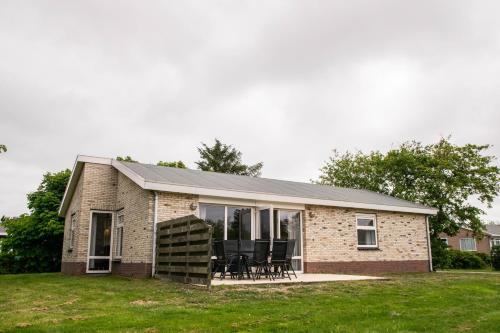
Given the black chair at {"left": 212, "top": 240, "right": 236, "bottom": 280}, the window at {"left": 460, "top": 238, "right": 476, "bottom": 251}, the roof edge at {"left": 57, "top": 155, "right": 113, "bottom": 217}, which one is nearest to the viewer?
the black chair at {"left": 212, "top": 240, "right": 236, "bottom": 280}

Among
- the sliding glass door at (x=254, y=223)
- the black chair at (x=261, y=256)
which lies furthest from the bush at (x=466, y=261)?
the black chair at (x=261, y=256)

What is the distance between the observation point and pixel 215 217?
12875 millimetres

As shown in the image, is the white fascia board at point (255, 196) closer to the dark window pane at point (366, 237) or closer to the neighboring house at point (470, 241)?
the dark window pane at point (366, 237)

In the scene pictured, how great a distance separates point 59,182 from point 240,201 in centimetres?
1551

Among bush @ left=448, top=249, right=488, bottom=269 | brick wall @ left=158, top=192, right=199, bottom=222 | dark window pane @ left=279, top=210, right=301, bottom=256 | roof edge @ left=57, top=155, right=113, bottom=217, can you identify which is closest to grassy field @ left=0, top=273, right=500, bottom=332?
brick wall @ left=158, top=192, right=199, bottom=222

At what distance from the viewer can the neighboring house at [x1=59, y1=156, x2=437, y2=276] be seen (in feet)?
40.8

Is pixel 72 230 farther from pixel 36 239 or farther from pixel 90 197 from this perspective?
pixel 36 239

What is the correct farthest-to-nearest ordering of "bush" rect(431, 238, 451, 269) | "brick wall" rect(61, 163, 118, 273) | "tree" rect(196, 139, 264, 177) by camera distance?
"tree" rect(196, 139, 264, 177) → "bush" rect(431, 238, 451, 269) → "brick wall" rect(61, 163, 118, 273)

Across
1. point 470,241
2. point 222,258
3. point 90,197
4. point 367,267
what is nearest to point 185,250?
point 222,258

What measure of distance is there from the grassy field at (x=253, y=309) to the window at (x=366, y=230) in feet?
22.8

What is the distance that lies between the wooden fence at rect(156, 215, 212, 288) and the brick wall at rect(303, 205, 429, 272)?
197 inches

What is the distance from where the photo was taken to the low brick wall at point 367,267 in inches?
572

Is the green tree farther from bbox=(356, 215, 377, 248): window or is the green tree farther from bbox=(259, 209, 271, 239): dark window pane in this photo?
bbox=(356, 215, 377, 248): window

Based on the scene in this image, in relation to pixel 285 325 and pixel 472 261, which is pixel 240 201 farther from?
pixel 472 261
